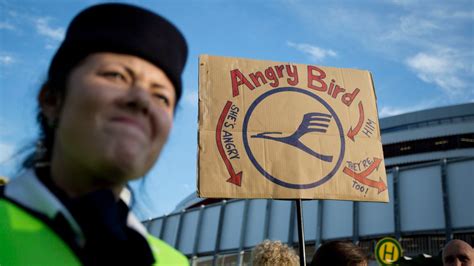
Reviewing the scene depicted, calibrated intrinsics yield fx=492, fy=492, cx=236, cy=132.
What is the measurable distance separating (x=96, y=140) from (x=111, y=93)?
100 mm

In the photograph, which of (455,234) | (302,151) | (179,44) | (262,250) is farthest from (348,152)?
(455,234)

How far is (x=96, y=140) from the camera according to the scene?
908 mm

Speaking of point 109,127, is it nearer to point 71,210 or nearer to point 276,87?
point 71,210

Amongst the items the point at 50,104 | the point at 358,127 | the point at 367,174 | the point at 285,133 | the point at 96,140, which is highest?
the point at 358,127

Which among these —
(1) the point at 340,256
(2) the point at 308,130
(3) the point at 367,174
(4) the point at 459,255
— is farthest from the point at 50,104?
(4) the point at 459,255

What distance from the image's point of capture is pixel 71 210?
33.9 inches

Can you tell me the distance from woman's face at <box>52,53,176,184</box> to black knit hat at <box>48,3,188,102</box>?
0.06 ft

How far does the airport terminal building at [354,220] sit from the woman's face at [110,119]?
15.1m

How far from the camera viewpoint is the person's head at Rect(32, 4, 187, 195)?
0.92 meters

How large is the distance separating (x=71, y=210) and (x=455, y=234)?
59.1 ft

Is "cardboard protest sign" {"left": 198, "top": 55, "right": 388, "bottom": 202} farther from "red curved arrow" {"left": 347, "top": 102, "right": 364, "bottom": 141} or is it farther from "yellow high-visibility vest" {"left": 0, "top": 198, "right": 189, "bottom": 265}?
"yellow high-visibility vest" {"left": 0, "top": 198, "right": 189, "bottom": 265}

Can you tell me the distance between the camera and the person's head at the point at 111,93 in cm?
92

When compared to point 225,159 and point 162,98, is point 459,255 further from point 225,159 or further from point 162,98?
point 162,98

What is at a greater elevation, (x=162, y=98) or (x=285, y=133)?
(x=285, y=133)
